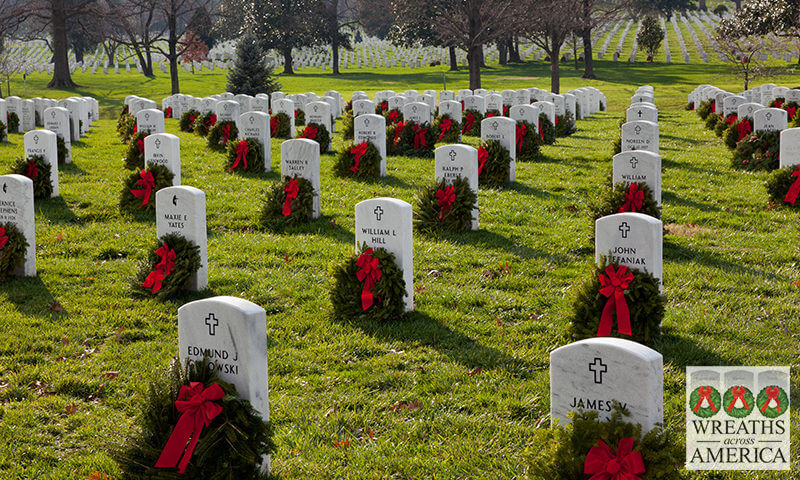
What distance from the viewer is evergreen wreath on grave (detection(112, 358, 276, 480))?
4496mm

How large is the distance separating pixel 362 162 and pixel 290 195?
3635mm

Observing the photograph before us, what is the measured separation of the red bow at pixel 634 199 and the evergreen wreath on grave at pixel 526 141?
24.0ft

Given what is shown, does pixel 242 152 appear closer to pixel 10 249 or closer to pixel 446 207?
pixel 446 207

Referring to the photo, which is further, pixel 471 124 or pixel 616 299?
pixel 471 124

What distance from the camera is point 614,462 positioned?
3.79m

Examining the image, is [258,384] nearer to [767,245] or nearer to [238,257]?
[238,257]

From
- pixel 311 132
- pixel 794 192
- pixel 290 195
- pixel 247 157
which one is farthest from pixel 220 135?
pixel 794 192

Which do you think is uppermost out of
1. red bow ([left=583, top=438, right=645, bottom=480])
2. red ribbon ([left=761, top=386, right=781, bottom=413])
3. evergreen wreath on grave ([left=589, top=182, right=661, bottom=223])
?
evergreen wreath on grave ([left=589, top=182, right=661, bottom=223])

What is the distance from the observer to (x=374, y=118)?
49.5 ft

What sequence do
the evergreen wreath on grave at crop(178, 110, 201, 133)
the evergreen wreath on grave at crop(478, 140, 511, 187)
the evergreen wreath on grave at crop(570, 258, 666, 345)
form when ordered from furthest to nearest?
the evergreen wreath on grave at crop(178, 110, 201, 133)
the evergreen wreath on grave at crop(478, 140, 511, 187)
the evergreen wreath on grave at crop(570, 258, 666, 345)

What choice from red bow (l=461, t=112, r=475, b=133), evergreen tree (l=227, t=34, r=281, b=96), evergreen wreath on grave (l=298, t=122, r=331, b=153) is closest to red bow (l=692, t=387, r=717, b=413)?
evergreen wreath on grave (l=298, t=122, r=331, b=153)

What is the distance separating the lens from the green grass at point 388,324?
541 cm

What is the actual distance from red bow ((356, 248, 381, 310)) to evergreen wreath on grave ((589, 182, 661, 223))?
3828 millimetres

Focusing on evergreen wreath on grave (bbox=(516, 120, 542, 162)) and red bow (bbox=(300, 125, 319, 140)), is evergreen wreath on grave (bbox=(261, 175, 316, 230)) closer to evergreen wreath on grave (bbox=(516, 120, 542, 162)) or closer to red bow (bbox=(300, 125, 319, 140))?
red bow (bbox=(300, 125, 319, 140))
